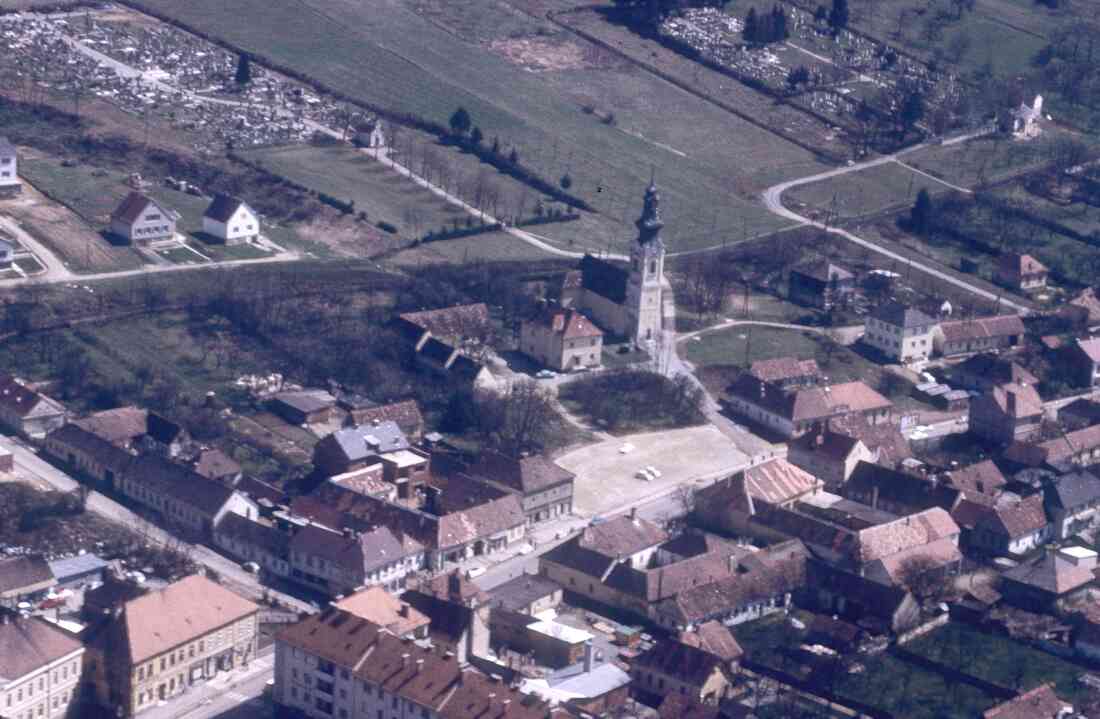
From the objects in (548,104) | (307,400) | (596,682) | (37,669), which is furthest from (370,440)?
(548,104)

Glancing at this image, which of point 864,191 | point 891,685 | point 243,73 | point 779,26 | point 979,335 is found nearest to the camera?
point 891,685

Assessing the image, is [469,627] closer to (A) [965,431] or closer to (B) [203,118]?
(A) [965,431]

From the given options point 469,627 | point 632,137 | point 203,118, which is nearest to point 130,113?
point 203,118

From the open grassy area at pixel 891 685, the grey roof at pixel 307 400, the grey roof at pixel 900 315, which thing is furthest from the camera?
the grey roof at pixel 900 315

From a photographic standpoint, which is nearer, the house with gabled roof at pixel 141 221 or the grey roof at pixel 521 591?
the grey roof at pixel 521 591

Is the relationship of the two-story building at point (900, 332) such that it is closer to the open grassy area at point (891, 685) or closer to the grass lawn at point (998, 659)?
the grass lawn at point (998, 659)

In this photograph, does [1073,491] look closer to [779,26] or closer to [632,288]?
[632,288]

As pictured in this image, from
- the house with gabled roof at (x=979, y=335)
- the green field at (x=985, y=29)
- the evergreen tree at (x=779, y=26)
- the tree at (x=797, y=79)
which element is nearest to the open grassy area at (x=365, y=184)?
the house with gabled roof at (x=979, y=335)
